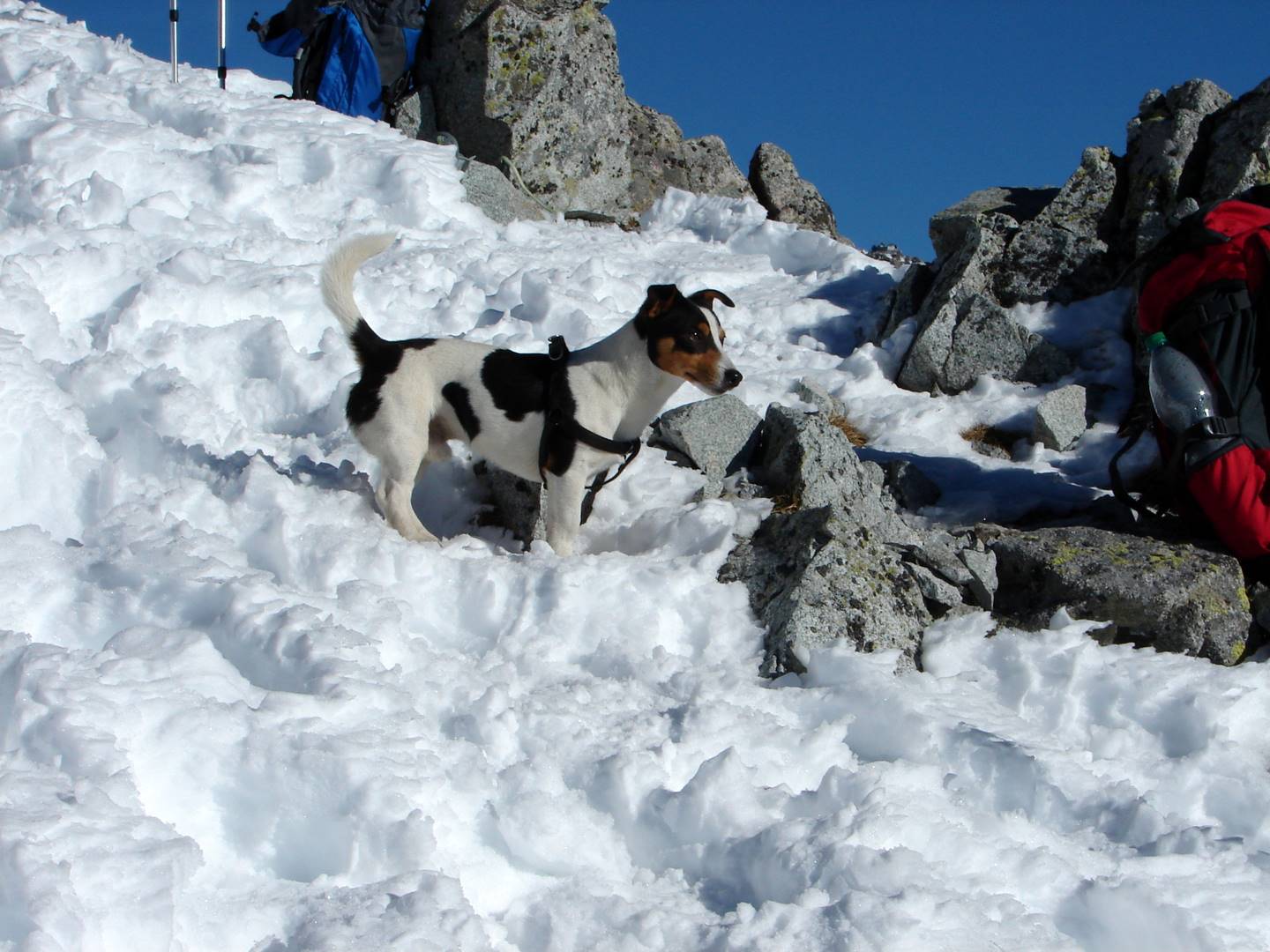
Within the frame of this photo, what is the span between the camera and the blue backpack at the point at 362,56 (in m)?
13.5

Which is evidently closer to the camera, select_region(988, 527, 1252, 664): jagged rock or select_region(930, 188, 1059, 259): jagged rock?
select_region(988, 527, 1252, 664): jagged rock

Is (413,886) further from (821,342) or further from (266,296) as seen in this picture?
(821,342)

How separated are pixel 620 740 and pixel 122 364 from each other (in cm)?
425

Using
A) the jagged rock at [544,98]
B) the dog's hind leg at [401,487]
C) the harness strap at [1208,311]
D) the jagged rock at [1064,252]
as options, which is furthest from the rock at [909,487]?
the jagged rock at [544,98]

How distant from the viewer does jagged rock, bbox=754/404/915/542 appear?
607 cm

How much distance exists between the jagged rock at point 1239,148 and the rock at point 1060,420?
9.15 feet

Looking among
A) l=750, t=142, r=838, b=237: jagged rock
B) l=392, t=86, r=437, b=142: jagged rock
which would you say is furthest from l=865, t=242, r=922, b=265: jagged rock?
l=392, t=86, r=437, b=142: jagged rock

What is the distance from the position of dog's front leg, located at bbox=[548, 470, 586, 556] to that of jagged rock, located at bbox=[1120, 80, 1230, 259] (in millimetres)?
6122

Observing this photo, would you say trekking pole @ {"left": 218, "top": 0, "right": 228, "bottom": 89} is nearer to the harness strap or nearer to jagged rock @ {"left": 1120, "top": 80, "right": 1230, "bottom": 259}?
jagged rock @ {"left": 1120, "top": 80, "right": 1230, "bottom": 259}

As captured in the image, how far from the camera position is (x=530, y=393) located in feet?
18.8

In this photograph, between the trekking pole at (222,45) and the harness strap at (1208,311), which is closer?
the harness strap at (1208,311)

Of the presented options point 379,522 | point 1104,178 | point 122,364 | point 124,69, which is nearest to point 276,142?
point 124,69

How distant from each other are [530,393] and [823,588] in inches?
72.3

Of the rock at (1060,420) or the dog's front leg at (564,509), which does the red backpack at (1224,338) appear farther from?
the dog's front leg at (564,509)
